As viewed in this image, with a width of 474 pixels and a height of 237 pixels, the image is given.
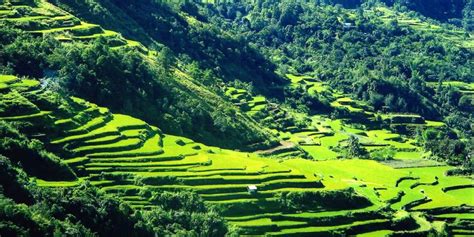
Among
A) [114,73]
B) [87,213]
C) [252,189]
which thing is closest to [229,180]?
[252,189]

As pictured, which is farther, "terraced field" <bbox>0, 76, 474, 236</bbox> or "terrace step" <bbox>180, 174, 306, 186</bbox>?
"terrace step" <bbox>180, 174, 306, 186</bbox>

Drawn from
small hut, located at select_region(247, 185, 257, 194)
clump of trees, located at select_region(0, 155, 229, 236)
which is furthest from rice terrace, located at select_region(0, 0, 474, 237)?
small hut, located at select_region(247, 185, 257, 194)

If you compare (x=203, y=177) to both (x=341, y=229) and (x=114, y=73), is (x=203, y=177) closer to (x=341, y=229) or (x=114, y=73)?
(x=341, y=229)

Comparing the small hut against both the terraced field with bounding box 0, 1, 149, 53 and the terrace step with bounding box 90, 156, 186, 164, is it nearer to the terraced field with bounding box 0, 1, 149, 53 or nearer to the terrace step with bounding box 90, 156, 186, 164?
the terrace step with bounding box 90, 156, 186, 164

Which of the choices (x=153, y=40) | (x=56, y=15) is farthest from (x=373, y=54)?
(x=56, y=15)

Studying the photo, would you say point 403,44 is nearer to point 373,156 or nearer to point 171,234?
point 373,156

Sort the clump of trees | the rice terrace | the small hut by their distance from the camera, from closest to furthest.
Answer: the clump of trees < the rice terrace < the small hut
